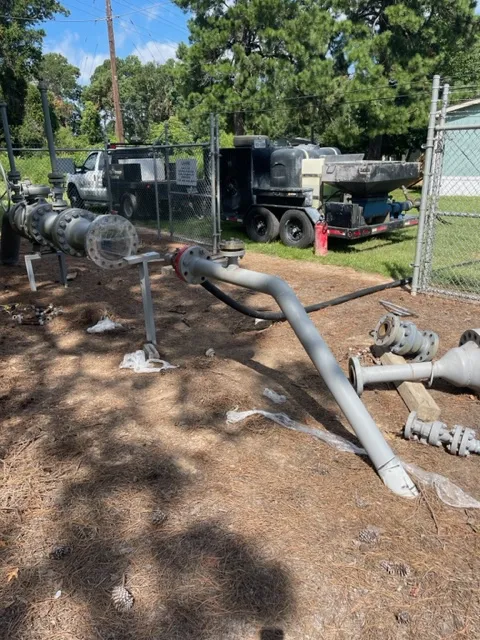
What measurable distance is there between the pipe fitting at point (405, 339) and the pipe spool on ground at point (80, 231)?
223 cm

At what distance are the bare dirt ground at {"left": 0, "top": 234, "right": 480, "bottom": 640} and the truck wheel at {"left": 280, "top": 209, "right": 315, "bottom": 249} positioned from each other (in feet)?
18.7

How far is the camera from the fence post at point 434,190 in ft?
19.4

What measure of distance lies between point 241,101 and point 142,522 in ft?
Result: 62.1

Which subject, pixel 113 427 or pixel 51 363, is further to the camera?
pixel 51 363

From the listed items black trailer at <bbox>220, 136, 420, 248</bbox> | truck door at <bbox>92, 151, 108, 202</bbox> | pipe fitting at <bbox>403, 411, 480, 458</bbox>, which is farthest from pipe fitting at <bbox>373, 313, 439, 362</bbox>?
truck door at <bbox>92, 151, 108, 202</bbox>

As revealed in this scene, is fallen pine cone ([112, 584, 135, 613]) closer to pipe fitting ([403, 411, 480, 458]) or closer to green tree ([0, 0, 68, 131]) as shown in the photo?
pipe fitting ([403, 411, 480, 458])

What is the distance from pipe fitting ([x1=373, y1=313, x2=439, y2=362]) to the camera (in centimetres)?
405

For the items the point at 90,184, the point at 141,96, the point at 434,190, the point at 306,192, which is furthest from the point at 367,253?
the point at 141,96

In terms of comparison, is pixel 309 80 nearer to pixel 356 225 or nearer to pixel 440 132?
pixel 356 225

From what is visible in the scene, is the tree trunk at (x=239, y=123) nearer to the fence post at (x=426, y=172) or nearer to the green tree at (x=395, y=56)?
the green tree at (x=395, y=56)

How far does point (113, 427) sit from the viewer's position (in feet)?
11.0

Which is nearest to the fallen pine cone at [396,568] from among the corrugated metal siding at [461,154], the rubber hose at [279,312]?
the rubber hose at [279,312]

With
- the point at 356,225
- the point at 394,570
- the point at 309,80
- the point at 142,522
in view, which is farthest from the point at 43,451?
the point at 309,80

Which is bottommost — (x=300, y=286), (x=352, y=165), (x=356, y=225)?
(x=300, y=286)
